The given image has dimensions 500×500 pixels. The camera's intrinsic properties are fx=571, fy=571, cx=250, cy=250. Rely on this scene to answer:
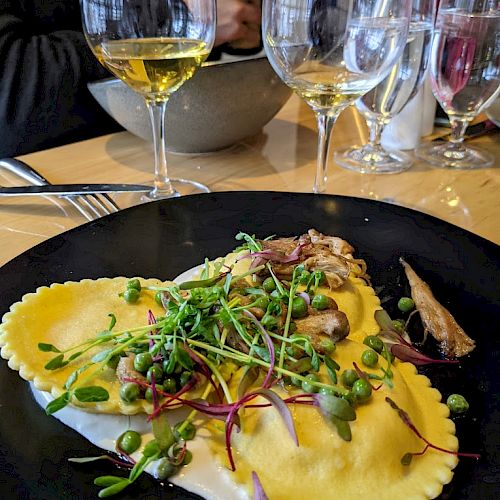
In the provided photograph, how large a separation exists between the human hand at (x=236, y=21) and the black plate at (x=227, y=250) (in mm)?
1167

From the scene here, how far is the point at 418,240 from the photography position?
4.62 ft

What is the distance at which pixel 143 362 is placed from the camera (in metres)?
0.94

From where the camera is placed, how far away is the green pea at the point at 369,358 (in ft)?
3.32

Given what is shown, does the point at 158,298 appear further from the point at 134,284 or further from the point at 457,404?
the point at 457,404

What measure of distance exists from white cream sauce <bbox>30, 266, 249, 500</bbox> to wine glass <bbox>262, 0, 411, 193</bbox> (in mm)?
957

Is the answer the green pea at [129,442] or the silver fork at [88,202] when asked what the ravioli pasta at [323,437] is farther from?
the silver fork at [88,202]

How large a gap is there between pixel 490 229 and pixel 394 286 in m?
0.52

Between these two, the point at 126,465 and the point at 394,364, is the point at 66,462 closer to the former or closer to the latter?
the point at 126,465

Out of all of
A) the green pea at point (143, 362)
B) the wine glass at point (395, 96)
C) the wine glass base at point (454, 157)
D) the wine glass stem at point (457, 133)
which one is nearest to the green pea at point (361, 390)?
the green pea at point (143, 362)

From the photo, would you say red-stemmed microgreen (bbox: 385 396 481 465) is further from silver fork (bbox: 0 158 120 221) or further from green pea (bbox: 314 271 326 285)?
silver fork (bbox: 0 158 120 221)

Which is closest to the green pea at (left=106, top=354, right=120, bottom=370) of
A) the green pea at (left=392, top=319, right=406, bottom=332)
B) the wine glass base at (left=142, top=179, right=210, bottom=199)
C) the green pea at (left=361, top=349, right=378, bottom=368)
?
the green pea at (left=361, top=349, right=378, bottom=368)

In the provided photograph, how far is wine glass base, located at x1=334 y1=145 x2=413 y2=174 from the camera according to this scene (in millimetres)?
2008

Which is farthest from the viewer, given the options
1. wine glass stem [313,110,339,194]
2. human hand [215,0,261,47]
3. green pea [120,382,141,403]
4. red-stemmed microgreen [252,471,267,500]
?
human hand [215,0,261,47]

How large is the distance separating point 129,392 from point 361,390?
371 millimetres
